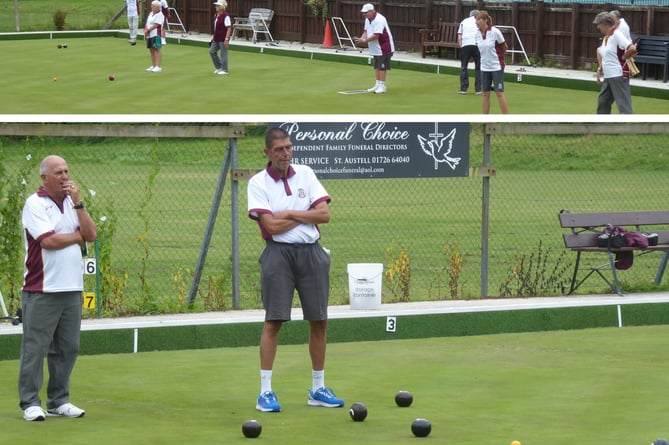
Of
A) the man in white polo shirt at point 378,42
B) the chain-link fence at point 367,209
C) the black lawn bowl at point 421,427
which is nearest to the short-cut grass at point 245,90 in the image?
the man in white polo shirt at point 378,42

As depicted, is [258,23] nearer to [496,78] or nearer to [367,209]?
[367,209]

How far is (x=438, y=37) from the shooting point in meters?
28.7

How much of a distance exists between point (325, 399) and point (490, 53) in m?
9.70

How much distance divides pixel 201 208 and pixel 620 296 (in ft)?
29.4

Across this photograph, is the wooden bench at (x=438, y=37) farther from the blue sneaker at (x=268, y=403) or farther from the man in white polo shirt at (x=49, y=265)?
the man in white polo shirt at (x=49, y=265)

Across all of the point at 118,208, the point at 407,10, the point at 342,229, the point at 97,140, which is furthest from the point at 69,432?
the point at 407,10

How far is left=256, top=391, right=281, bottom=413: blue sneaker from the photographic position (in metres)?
7.12

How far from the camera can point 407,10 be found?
1192 inches

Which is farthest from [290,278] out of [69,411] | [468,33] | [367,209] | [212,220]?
[468,33]

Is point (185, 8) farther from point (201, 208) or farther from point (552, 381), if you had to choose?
point (552, 381)

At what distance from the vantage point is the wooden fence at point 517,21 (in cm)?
2533

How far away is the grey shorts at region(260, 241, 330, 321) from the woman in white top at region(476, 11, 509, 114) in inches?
375

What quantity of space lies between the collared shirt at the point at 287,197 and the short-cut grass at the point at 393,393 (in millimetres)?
953

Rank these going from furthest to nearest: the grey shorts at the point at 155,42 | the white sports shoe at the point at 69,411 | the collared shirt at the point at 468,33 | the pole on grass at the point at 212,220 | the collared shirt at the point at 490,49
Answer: the grey shorts at the point at 155,42 → the collared shirt at the point at 468,33 → the collared shirt at the point at 490,49 → the pole on grass at the point at 212,220 → the white sports shoe at the point at 69,411
